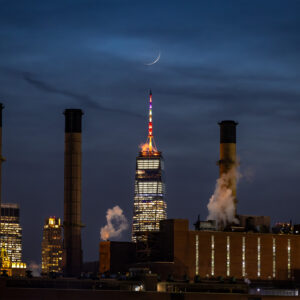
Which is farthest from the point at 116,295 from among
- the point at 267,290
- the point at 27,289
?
the point at 267,290

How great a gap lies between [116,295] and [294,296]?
4029 cm

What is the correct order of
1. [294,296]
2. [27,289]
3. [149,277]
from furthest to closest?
[294,296], [149,277], [27,289]

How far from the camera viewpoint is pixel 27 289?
166875 mm

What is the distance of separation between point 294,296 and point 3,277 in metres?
57.9

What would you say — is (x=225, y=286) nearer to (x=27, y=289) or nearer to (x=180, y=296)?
(x=180, y=296)

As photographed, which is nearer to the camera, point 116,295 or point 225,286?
point 116,295

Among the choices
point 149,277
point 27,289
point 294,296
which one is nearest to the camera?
point 27,289

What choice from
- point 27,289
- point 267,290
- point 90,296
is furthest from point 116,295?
point 267,290

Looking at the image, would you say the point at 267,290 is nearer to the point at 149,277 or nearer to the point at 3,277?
the point at 149,277

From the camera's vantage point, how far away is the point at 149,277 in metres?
179

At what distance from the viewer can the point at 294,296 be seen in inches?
7623

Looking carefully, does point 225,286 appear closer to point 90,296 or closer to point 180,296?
point 180,296

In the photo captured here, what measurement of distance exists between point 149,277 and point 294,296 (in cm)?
3209

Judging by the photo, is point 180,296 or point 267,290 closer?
point 180,296
